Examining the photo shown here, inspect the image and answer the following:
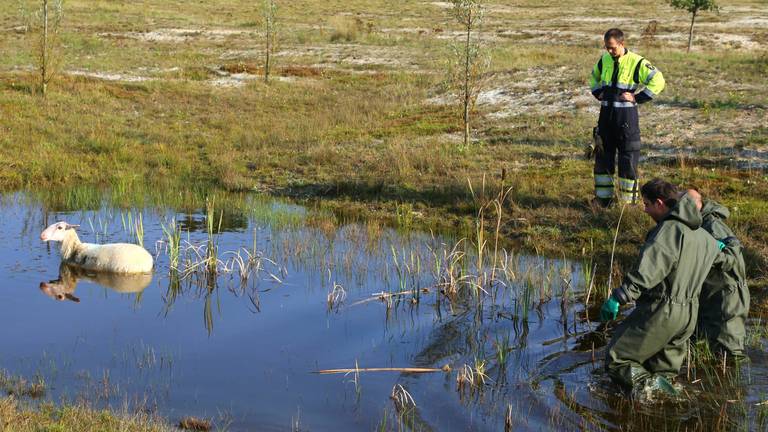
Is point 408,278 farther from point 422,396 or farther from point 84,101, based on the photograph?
point 84,101

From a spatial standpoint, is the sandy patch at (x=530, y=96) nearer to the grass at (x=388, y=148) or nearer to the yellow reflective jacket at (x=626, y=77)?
the grass at (x=388, y=148)

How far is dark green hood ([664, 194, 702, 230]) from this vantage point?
6.51 m


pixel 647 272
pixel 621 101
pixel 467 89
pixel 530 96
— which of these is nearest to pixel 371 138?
pixel 467 89

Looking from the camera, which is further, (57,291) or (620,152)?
(620,152)

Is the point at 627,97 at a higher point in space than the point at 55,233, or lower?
higher

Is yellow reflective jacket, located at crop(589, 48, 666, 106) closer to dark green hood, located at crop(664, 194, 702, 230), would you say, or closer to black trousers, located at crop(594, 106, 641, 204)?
black trousers, located at crop(594, 106, 641, 204)

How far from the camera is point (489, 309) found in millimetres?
9742

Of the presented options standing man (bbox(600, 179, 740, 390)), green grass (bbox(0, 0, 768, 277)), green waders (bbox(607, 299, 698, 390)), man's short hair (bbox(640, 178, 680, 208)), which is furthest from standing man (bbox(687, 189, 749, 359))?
green grass (bbox(0, 0, 768, 277))

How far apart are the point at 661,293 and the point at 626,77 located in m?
6.28

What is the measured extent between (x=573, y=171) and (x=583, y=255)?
4475 mm

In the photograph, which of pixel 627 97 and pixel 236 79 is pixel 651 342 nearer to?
pixel 627 97

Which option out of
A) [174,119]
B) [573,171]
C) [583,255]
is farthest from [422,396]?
[174,119]

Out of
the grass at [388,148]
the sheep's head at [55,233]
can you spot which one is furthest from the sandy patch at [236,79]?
the sheep's head at [55,233]

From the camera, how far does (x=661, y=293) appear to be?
6707 mm
